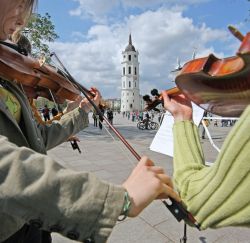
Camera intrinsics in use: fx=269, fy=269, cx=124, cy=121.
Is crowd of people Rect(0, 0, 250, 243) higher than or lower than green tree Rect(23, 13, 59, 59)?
lower

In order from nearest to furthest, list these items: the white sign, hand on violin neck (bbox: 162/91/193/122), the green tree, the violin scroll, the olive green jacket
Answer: the olive green jacket < hand on violin neck (bbox: 162/91/193/122) < the violin scroll < the white sign < the green tree

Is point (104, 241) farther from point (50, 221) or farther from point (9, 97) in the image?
point (9, 97)

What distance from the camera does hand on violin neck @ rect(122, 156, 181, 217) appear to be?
2.49ft

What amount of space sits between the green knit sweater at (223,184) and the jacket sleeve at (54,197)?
313 mm

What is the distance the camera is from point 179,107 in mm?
1322

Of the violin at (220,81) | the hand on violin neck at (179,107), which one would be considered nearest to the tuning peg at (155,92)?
the hand on violin neck at (179,107)

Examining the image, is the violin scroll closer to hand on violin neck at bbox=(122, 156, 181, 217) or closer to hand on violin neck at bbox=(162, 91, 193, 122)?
hand on violin neck at bbox=(162, 91, 193, 122)

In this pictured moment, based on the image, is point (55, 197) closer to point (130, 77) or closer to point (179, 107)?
point (179, 107)

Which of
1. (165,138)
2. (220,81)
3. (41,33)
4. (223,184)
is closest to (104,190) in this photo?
(223,184)

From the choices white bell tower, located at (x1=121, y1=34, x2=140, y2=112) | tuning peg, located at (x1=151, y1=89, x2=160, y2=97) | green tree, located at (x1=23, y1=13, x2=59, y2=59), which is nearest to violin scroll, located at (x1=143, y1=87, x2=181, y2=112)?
tuning peg, located at (x1=151, y1=89, x2=160, y2=97)

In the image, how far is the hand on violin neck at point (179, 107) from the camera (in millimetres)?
1260

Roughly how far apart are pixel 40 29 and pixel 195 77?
50.6 feet

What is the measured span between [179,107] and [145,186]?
0.64m

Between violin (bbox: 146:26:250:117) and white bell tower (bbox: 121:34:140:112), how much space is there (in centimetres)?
9014
